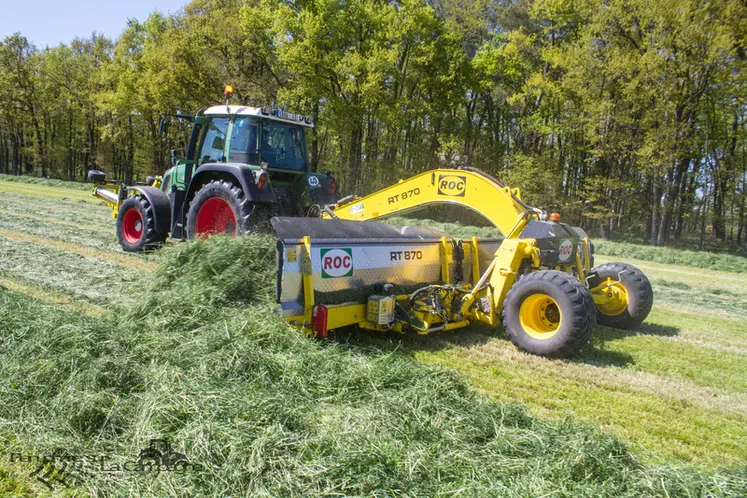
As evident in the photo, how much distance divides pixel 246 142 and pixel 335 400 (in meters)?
5.30

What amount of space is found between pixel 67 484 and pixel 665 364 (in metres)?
4.94

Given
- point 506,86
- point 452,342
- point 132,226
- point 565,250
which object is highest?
point 506,86

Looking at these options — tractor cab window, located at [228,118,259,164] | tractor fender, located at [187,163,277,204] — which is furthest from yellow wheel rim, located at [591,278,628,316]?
tractor cab window, located at [228,118,259,164]

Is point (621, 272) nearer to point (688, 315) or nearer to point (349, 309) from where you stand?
point (688, 315)

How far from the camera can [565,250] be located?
19.4 ft

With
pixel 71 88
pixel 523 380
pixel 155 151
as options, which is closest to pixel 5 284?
pixel 523 380

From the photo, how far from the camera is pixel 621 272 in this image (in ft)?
21.4

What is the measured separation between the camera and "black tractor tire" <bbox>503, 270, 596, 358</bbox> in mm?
4754

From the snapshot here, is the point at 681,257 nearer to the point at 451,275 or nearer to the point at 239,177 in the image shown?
the point at 451,275

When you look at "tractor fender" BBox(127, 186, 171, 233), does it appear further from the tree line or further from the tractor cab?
the tree line

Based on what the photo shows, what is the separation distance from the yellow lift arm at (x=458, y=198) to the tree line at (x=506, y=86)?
17083mm

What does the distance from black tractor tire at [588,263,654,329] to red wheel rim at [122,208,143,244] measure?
7.15 meters

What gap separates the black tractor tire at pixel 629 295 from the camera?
6.36 metres

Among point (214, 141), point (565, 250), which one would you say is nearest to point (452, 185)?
point (565, 250)
